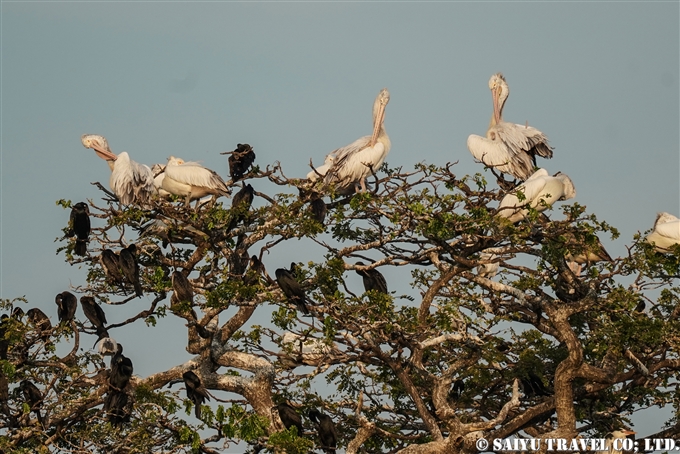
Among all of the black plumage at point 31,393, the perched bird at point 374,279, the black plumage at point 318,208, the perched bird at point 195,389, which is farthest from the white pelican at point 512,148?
the black plumage at point 31,393

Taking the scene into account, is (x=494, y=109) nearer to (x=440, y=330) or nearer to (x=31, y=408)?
(x=440, y=330)

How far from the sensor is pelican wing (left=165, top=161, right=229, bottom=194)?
12008 millimetres

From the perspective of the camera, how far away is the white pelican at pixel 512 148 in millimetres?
12047

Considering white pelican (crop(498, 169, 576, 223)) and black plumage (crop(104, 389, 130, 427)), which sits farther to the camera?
white pelican (crop(498, 169, 576, 223))

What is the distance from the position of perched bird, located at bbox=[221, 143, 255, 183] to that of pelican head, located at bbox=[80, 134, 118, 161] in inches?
100

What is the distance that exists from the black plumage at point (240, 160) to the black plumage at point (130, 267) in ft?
6.05

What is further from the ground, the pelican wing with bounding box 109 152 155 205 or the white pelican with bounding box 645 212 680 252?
the pelican wing with bounding box 109 152 155 205

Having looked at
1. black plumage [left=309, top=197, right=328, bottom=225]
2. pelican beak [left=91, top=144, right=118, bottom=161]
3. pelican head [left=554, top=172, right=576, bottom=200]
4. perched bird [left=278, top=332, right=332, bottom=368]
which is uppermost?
pelican beak [left=91, top=144, right=118, bottom=161]

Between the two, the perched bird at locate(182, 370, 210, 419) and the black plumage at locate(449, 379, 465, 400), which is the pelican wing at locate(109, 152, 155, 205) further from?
the black plumage at locate(449, 379, 465, 400)

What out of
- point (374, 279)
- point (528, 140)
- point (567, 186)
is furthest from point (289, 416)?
point (528, 140)

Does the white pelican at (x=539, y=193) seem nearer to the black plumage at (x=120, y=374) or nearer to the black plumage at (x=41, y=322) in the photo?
the black plumage at (x=120, y=374)

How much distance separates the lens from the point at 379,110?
13.9 metres

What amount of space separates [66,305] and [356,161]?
372cm

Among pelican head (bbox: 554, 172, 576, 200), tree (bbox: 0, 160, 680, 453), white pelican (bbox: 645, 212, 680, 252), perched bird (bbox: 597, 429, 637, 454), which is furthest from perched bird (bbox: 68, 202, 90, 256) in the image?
white pelican (bbox: 645, 212, 680, 252)
